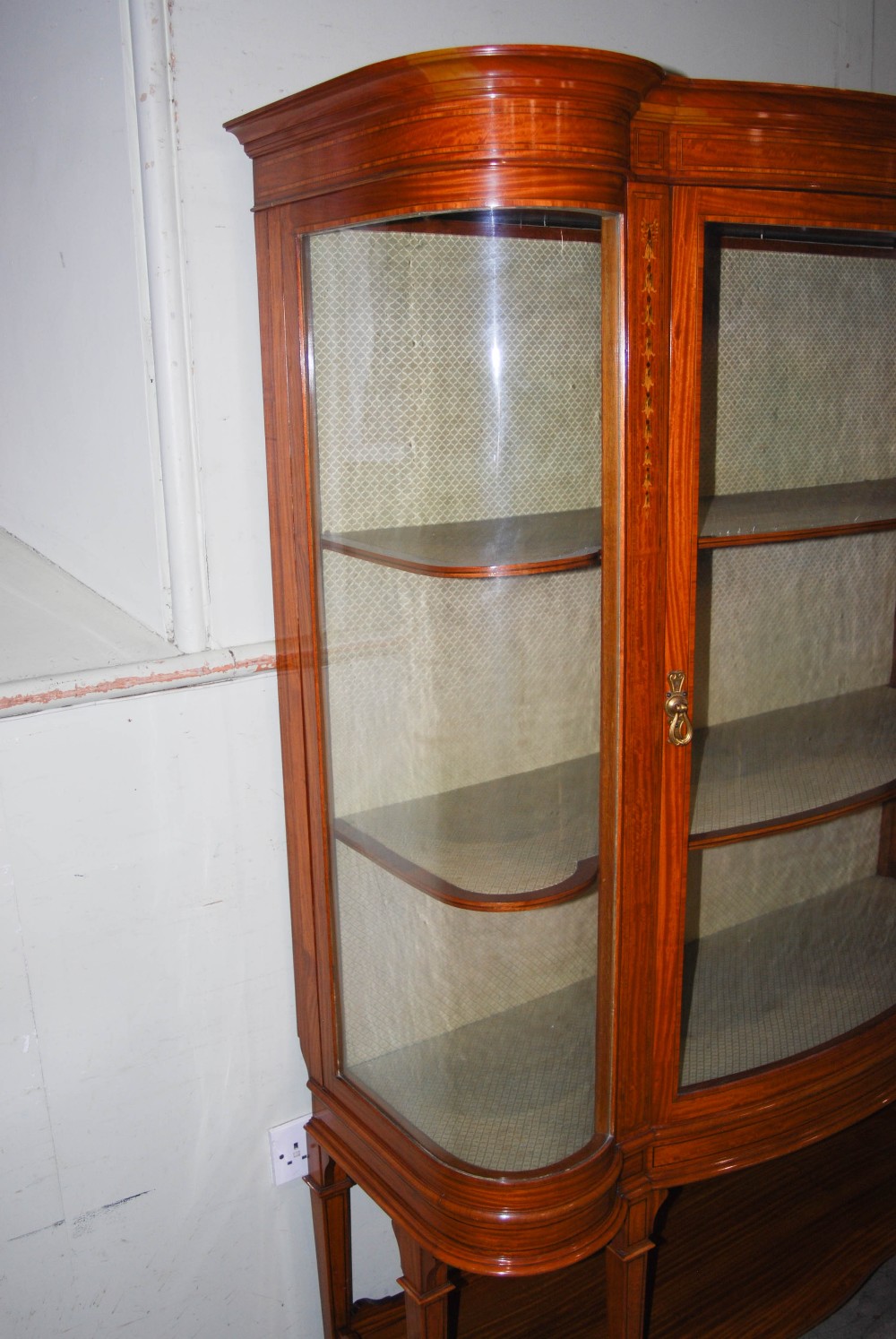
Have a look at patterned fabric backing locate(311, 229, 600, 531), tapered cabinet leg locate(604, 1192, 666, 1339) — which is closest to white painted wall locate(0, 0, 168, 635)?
patterned fabric backing locate(311, 229, 600, 531)

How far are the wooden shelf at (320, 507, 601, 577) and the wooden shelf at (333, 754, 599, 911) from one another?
7.5 inches

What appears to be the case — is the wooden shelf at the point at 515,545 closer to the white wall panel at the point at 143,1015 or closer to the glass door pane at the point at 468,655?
the glass door pane at the point at 468,655

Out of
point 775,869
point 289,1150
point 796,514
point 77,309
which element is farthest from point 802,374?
point 289,1150

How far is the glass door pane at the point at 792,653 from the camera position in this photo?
3.52ft

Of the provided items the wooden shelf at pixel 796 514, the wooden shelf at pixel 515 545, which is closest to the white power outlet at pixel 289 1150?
the wooden shelf at pixel 515 545

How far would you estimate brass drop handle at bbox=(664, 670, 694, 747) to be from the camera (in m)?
1.03

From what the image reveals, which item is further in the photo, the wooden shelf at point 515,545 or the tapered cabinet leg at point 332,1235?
the tapered cabinet leg at point 332,1235

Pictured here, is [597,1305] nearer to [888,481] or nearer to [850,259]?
[888,481]

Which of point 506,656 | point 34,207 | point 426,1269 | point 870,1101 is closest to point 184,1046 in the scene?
point 426,1269

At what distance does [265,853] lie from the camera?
49.6 inches

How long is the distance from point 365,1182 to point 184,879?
373 mm

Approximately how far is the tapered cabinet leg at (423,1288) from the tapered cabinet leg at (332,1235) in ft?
0.62

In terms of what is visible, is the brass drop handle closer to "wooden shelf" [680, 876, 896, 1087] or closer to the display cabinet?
the display cabinet

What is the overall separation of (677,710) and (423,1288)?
0.63 meters
